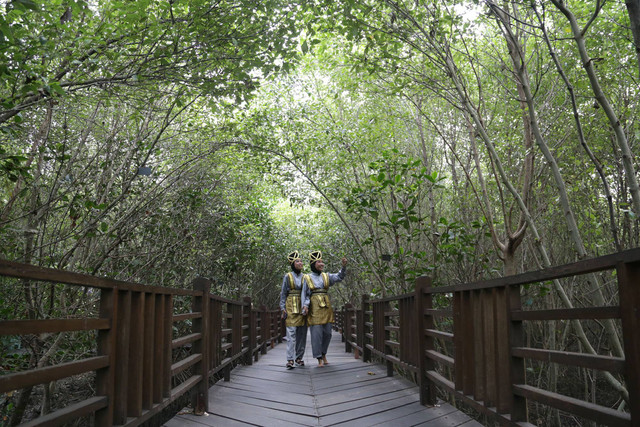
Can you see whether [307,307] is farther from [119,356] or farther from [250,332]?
[119,356]

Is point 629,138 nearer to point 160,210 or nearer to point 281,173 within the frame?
point 281,173

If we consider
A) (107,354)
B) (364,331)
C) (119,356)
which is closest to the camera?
(107,354)

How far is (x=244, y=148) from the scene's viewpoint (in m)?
7.84

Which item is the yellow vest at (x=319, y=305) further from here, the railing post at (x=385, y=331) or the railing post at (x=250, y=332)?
the railing post at (x=250, y=332)

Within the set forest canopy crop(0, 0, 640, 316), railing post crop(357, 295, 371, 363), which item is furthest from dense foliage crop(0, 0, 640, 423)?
railing post crop(357, 295, 371, 363)

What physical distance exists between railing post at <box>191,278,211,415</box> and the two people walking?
113 inches

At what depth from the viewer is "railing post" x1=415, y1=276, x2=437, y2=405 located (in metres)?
4.17

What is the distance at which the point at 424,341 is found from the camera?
436cm

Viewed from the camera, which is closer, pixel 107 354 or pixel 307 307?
pixel 107 354

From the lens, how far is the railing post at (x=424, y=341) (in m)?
4.17

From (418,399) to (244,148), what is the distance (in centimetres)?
485

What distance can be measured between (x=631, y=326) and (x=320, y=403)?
338 cm

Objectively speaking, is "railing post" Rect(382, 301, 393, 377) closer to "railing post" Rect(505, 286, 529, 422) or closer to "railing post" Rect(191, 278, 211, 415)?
"railing post" Rect(191, 278, 211, 415)

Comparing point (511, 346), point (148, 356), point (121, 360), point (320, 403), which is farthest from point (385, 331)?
point (121, 360)
